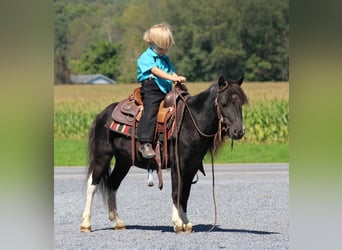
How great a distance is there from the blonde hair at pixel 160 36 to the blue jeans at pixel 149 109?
0.45 metres

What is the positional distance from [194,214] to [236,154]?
30.7 feet

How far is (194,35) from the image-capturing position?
103ft

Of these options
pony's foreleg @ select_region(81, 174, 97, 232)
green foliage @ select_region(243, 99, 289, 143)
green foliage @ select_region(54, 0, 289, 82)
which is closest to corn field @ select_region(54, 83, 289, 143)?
green foliage @ select_region(243, 99, 289, 143)

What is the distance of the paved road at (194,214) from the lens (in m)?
5.83

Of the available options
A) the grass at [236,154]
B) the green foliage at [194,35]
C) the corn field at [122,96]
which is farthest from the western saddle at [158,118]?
the green foliage at [194,35]

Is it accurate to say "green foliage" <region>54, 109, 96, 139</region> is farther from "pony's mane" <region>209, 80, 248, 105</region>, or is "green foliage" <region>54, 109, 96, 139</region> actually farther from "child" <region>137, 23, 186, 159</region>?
"pony's mane" <region>209, 80, 248, 105</region>

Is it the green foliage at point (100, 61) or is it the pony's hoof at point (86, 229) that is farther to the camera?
the green foliage at point (100, 61)

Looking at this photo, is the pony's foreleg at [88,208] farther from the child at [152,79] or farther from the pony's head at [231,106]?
the pony's head at [231,106]

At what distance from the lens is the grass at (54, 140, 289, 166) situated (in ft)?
54.3

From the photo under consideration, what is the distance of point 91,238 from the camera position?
6.25 meters
